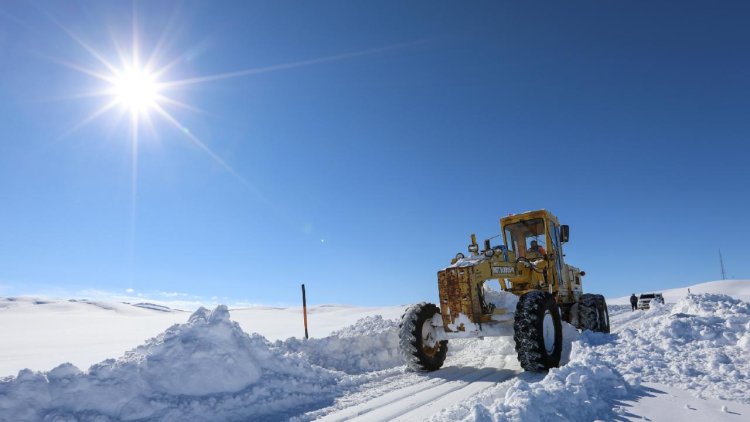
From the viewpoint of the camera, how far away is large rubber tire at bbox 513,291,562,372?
6.77 meters

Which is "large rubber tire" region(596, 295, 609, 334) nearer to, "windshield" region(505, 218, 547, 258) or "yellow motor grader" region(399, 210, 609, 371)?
"yellow motor grader" region(399, 210, 609, 371)

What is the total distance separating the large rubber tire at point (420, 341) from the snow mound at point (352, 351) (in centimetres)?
112

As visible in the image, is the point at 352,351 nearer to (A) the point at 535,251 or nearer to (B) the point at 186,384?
(B) the point at 186,384

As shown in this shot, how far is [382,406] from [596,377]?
8.31ft

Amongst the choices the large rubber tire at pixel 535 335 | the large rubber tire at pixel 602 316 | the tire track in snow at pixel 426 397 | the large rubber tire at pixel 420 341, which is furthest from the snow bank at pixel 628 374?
the large rubber tire at pixel 602 316

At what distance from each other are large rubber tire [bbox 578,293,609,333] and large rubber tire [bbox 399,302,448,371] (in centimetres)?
441

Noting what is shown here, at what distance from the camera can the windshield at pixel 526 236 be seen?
10.5 metres

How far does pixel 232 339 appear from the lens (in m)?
6.82

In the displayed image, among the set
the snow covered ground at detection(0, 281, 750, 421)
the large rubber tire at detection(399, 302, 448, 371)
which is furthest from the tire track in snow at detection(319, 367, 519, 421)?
the large rubber tire at detection(399, 302, 448, 371)

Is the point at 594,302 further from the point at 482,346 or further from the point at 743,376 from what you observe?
the point at 743,376

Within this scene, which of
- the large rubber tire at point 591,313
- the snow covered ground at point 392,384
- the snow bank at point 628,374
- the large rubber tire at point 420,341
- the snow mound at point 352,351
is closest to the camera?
the snow bank at point 628,374

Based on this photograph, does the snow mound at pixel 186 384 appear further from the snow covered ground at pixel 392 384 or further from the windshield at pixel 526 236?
the windshield at pixel 526 236

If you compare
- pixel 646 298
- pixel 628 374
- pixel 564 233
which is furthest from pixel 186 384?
pixel 646 298

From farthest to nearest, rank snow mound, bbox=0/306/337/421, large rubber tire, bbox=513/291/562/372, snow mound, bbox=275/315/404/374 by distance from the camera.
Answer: snow mound, bbox=275/315/404/374 → large rubber tire, bbox=513/291/562/372 → snow mound, bbox=0/306/337/421
